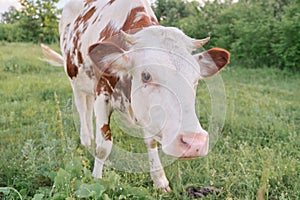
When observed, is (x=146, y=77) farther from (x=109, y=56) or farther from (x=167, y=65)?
(x=109, y=56)

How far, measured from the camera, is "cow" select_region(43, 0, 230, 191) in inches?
77.3

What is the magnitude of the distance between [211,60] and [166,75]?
491 mm

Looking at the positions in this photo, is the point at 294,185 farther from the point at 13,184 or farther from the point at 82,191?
the point at 13,184

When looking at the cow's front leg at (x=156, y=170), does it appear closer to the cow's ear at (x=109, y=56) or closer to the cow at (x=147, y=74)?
the cow at (x=147, y=74)

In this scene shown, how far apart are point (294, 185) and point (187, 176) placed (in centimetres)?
79

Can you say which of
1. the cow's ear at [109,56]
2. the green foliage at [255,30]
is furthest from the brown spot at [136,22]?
the green foliage at [255,30]

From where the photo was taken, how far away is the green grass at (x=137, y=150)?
7.54ft

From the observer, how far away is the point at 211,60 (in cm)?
239

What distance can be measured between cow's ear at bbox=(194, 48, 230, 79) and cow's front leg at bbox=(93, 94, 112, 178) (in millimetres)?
789

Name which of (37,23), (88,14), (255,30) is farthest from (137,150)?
(37,23)

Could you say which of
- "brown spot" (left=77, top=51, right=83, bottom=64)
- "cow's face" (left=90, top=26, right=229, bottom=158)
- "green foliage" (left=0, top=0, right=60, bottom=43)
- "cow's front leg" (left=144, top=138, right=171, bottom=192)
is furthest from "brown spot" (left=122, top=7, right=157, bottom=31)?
"green foliage" (left=0, top=0, right=60, bottom=43)

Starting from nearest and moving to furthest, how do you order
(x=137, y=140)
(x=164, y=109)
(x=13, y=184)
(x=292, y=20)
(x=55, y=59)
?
(x=164, y=109) < (x=13, y=184) < (x=137, y=140) < (x=55, y=59) < (x=292, y=20)

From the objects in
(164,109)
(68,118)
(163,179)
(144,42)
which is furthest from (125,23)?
(68,118)

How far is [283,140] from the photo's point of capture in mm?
3818
